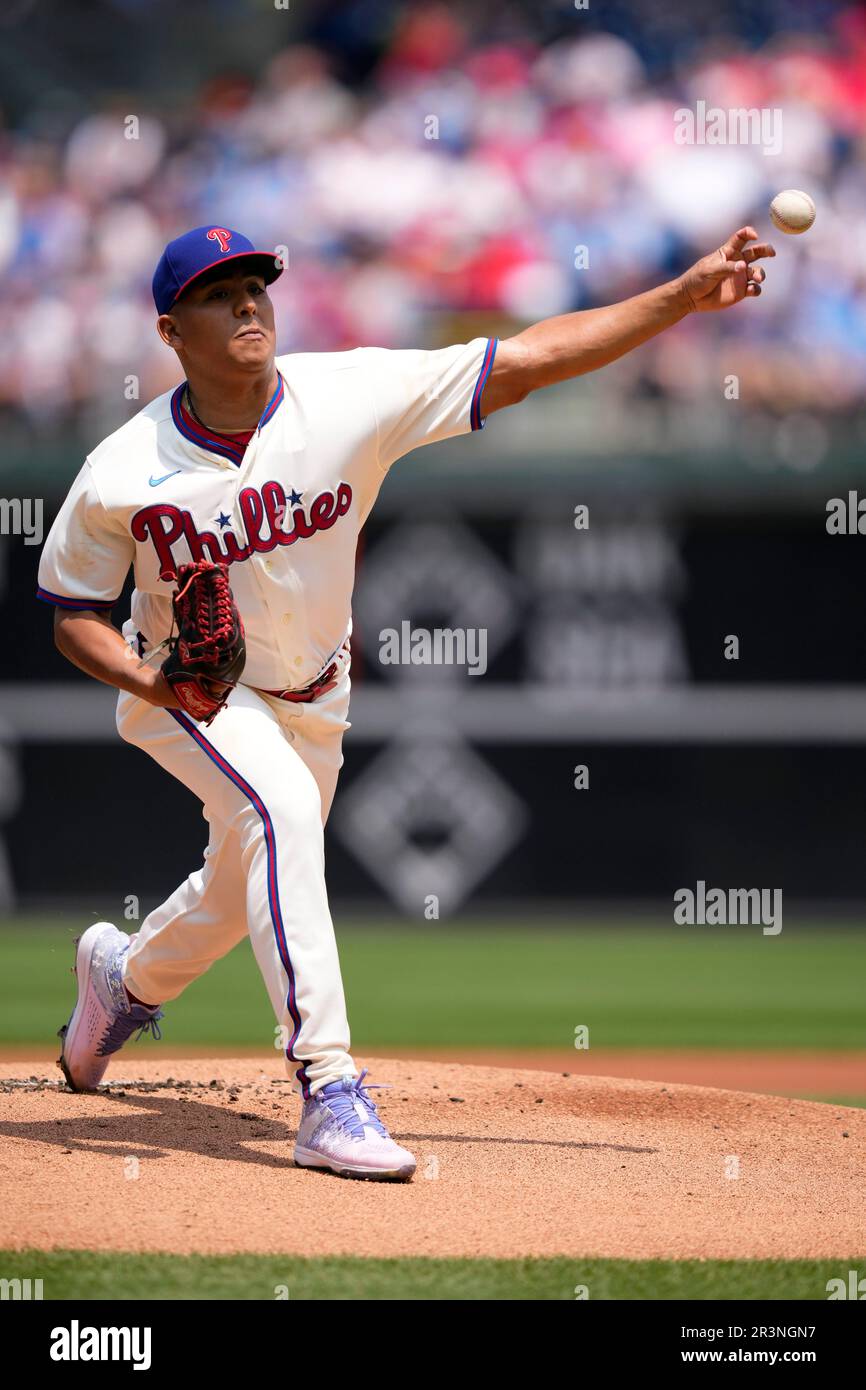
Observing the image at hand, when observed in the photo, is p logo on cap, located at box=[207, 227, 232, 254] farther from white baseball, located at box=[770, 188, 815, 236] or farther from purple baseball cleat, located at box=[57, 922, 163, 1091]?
purple baseball cleat, located at box=[57, 922, 163, 1091]

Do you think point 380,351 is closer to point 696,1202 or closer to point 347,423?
point 347,423

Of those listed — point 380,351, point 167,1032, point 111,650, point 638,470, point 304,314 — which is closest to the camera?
point 111,650

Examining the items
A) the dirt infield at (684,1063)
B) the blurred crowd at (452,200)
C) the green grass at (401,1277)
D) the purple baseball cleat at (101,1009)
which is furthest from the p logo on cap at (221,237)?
the blurred crowd at (452,200)

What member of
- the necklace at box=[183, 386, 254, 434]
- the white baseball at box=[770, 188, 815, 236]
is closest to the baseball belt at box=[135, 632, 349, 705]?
the necklace at box=[183, 386, 254, 434]

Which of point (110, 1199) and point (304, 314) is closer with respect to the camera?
point (110, 1199)

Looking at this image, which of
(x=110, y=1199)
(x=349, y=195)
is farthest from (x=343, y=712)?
(x=349, y=195)

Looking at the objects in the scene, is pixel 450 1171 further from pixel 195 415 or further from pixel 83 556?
pixel 195 415

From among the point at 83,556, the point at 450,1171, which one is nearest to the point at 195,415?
the point at 83,556

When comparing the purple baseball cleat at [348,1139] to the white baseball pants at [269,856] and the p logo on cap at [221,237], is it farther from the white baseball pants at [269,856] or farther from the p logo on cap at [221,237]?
the p logo on cap at [221,237]
